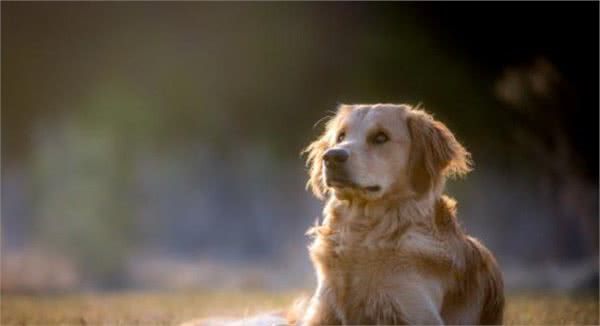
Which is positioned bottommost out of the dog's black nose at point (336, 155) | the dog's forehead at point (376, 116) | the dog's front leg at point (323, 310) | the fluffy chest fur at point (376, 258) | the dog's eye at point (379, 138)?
the dog's front leg at point (323, 310)

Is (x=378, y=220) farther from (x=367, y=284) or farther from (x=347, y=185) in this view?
(x=367, y=284)

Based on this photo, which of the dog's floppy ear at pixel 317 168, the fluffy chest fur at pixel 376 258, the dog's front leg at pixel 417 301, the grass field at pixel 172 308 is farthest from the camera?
the grass field at pixel 172 308

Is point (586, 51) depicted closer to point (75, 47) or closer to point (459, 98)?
point (459, 98)

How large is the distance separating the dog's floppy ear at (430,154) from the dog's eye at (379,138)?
0.63ft

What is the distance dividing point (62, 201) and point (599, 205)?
7.95m

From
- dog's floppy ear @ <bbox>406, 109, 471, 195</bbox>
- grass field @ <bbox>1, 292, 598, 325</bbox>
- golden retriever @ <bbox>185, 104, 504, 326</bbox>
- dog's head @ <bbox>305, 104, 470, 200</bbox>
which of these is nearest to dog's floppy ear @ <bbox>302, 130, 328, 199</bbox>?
dog's head @ <bbox>305, 104, 470, 200</bbox>

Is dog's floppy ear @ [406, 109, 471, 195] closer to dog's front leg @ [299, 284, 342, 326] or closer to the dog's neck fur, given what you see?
the dog's neck fur

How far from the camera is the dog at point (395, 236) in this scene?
4820 mm

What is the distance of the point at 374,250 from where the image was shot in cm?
490

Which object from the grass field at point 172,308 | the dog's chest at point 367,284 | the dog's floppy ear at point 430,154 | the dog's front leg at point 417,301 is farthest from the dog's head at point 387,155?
the grass field at point 172,308

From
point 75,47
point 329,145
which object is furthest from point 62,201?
point 329,145

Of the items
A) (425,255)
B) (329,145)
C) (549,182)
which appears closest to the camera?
(425,255)

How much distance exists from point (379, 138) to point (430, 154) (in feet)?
1.07

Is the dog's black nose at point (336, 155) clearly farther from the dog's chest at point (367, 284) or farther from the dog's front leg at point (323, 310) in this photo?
the dog's front leg at point (323, 310)
